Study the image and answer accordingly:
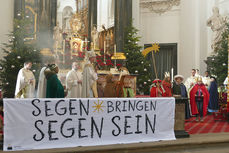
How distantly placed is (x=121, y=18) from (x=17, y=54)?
6.19m

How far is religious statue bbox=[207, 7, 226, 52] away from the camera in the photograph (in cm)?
1464

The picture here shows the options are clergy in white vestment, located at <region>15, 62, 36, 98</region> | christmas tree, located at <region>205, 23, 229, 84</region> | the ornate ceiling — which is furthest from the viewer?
the ornate ceiling

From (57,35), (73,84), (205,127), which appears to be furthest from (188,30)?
(73,84)

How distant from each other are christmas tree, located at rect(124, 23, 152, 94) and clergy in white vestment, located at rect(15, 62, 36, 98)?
5985mm

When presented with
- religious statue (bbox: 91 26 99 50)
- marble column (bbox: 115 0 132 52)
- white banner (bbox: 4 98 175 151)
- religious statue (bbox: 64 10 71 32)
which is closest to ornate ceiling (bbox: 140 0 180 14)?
marble column (bbox: 115 0 132 52)

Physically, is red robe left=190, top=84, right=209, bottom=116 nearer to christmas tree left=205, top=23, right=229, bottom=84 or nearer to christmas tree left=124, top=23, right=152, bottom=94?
christmas tree left=205, top=23, right=229, bottom=84

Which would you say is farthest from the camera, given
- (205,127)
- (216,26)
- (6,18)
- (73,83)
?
(216,26)

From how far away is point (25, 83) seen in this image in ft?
27.3

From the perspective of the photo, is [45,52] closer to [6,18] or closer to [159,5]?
[6,18]

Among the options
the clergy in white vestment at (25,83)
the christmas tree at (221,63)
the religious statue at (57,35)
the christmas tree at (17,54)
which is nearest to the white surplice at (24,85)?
the clergy in white vestment at (25,83)

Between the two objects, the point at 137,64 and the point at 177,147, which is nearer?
the point at 177,147

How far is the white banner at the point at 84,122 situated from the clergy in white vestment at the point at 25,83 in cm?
333

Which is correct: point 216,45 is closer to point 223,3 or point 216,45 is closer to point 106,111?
point 223,3

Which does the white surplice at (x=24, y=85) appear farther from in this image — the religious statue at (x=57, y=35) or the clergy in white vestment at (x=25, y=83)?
the religious statue at (x=57, y=35)
